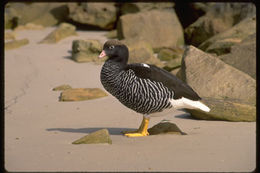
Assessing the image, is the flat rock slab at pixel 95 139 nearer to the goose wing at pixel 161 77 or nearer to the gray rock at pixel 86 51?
the goose wing at pixel 161 77

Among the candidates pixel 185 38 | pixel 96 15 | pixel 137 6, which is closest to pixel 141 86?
pixel 185 38

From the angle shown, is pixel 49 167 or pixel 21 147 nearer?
pixel 49 167

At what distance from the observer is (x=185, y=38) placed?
57.3ft

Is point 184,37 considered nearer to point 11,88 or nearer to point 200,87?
point 11,88

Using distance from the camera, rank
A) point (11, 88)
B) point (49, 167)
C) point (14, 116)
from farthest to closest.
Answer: point (11, 88) → point (14, 116) → point (49, 167)

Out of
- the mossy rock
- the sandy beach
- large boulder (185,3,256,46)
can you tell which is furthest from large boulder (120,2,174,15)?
the sandy beach

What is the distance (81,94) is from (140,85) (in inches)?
136

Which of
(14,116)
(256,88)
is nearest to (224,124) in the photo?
(256,88)

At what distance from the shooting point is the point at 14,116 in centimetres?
896

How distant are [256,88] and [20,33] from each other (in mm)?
13392

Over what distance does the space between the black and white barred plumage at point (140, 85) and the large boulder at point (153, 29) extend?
357 inches

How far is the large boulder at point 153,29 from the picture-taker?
1620 centimetres

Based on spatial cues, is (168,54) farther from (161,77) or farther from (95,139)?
(95,139)

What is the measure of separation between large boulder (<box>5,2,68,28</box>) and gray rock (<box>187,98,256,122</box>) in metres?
14.9
